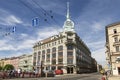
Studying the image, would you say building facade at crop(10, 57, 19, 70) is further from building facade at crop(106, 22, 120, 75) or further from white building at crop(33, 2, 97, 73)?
building facade at crop(106, 22, 120, 75)

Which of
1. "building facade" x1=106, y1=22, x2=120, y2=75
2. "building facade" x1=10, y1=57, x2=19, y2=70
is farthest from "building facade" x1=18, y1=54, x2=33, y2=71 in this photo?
"building facade" x1=106, y1=22, x2=120, y2=75

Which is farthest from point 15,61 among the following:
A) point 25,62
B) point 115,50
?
point 115,50

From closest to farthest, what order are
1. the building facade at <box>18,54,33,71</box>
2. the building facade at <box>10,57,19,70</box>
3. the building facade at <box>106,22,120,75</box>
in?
1. the building facade at <box>106,22,120,75</box>
2. the building facade at <box>18,54,33,71</box>
3. the building facade at <box>10,57,19,70</box>

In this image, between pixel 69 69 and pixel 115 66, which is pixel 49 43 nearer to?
pixel 69 69

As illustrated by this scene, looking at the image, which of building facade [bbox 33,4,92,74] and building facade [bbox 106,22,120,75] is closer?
building facade [bbox 106,22,120,75]

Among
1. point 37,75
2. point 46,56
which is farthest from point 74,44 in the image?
point 37,75

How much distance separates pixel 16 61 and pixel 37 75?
10189 centimetres

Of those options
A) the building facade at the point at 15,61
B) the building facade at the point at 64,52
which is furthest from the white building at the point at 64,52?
the building facade at the point at 15,61

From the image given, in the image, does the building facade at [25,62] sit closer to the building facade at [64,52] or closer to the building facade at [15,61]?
the building facade at [15,61]

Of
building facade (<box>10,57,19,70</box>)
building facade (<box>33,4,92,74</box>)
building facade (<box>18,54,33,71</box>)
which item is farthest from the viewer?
building facade (<box>10,57,19,70</box>)

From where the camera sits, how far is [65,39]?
84.9 metres

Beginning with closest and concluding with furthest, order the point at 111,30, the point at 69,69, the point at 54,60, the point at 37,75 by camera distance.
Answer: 1. the point at 37,75
2. the point at 111,30
3. the point at 69,69
4. the point at 54,60

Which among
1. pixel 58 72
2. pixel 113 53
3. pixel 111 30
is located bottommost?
pixel 58 72

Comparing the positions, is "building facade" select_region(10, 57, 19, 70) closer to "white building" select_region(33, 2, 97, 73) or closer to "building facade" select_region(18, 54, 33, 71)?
"building facade" select_region(18, 54, 33, 71)
